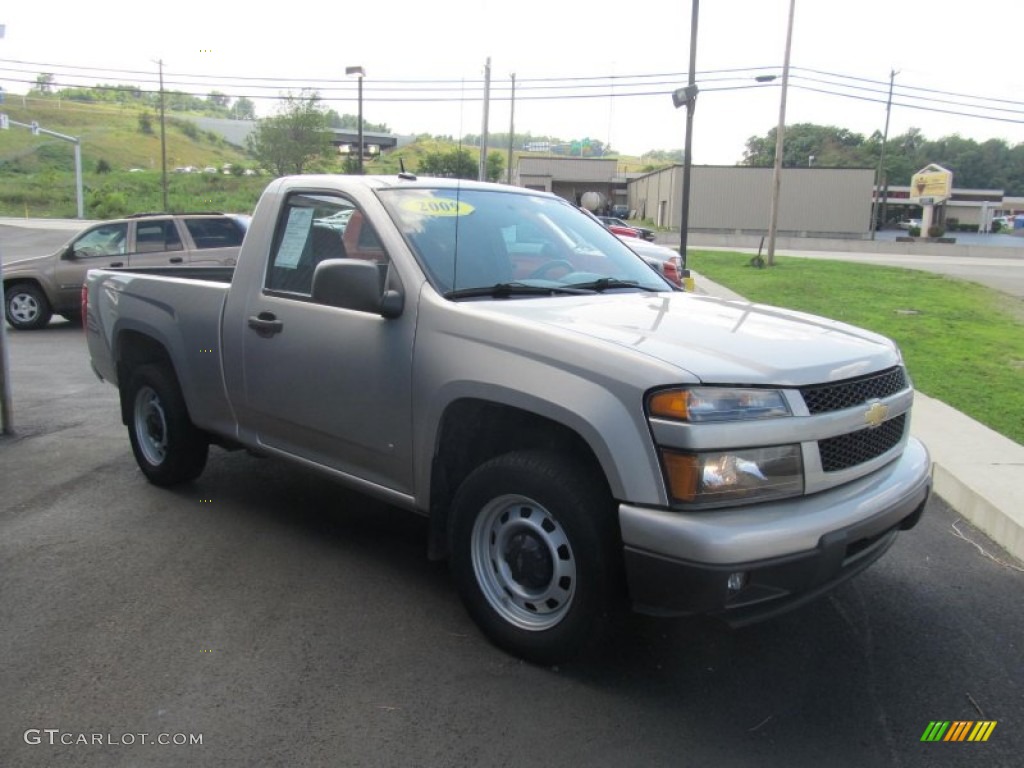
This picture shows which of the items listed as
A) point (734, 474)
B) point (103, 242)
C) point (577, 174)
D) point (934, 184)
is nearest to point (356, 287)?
point (734, 474)

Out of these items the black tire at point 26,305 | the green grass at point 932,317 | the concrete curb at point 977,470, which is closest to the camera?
the concrete curb at point 977,470

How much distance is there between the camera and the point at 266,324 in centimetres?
450

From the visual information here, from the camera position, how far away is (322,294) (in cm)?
379

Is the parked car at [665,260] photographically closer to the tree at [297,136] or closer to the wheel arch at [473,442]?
the tree at [297,136]

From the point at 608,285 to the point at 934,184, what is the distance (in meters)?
79.4

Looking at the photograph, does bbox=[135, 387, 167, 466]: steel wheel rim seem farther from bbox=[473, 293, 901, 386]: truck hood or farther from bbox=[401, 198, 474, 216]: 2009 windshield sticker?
bbox=[473, 293, 901, 386]: truck hood

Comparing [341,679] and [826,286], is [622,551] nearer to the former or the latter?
[341,679]

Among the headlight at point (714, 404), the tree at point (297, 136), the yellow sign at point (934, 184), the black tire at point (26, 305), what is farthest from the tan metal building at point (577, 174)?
the headlight at point (714, 404)

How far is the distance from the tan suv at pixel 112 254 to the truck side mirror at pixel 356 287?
10.9 m

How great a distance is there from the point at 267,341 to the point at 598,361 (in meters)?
2.13

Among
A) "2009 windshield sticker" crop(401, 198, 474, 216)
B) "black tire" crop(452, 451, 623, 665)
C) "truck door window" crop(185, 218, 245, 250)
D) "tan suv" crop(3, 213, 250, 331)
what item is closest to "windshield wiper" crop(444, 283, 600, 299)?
"2009 windshield sticker" crop(401, 198, 474, 216)

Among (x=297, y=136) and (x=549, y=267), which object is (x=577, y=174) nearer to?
(x=297, y=136)

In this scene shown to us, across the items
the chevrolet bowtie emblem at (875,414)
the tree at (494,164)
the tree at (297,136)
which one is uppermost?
the tree at (494,164)

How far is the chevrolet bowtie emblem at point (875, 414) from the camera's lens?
10.9 feet
